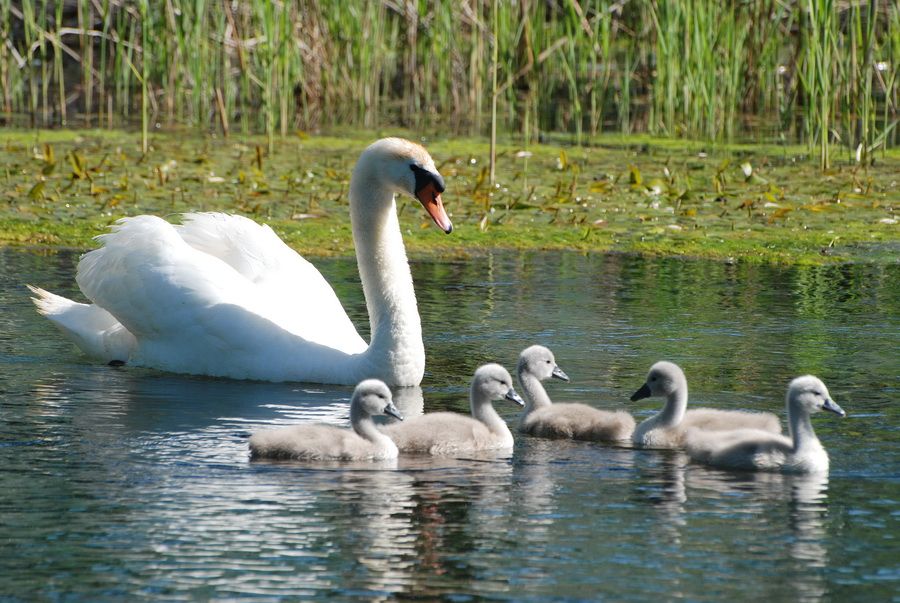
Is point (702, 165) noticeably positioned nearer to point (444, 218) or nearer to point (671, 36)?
point (671, 36)

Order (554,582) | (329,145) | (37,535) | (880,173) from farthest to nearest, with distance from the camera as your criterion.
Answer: (329,145) → (880,173) → (37,535) → (554,582)

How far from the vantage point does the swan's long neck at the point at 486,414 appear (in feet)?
21.8

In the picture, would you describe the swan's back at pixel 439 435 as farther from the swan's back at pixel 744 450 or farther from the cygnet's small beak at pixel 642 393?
the swan's back at pixel 744 450

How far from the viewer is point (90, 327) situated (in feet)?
29.2

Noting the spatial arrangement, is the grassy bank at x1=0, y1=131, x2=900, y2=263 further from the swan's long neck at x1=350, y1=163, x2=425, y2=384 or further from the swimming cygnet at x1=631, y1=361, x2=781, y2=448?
the swimming cygnet at x1=631, y1=361, x2=781, y2=448

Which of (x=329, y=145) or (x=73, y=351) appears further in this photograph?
(x=329, y=145)

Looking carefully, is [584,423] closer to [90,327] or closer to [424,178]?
[424,178]

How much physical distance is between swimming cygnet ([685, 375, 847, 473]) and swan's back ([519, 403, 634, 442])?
404mm

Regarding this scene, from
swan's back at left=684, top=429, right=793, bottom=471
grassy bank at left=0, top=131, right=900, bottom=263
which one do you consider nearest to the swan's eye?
swan's back at left=684, top=429, right=793, bottom=471


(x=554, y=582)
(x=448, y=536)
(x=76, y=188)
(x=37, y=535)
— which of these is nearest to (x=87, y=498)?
(x=37, y=535)

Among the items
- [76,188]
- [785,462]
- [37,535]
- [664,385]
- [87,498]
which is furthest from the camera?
[76,188]

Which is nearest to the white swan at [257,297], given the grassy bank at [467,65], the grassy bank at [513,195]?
the grassy bank at [513,195]

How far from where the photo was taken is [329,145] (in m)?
17.2

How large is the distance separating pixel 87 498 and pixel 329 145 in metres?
11.8
